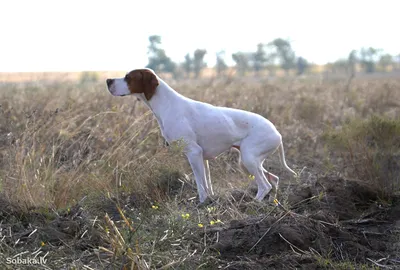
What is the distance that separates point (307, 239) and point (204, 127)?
2.29 meters

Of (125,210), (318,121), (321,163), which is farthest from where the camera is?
(318,121)

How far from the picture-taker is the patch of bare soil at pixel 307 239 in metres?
4.44

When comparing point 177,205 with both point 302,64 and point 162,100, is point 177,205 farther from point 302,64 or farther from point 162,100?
point 302,64

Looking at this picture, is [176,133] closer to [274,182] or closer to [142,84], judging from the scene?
[142,84]

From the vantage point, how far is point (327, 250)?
463 centimetres

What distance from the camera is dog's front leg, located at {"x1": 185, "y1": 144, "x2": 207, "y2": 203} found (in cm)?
643

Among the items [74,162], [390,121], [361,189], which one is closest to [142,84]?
[74,162]

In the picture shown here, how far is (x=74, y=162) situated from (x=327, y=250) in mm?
3143

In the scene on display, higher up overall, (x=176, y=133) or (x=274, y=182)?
(x=176, y=133)

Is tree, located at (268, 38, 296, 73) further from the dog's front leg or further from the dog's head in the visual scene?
the dog's front leg

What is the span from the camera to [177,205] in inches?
226

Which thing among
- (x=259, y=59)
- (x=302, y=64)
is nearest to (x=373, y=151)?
(x=259, y=59)

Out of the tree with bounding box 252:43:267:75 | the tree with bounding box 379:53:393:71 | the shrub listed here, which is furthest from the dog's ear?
the tree with bounding box 379:53:393:71

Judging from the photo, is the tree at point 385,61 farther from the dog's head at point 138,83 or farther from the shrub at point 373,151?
the dog's head at point 138,83
